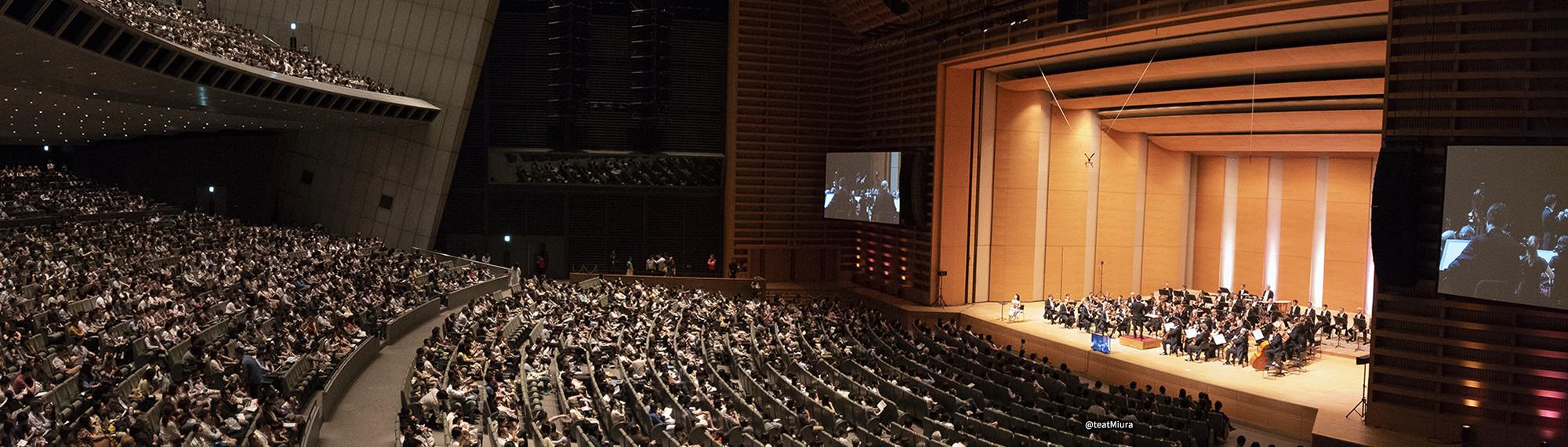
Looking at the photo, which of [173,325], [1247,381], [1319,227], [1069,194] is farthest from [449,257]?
[1319,227]

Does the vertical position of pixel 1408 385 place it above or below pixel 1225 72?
below

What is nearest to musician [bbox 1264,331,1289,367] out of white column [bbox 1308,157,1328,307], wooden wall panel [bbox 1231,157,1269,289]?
white column [bbox 1308,157,1328,307]

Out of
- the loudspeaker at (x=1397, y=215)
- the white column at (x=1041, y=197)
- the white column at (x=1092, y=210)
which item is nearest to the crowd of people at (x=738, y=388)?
the loudspeaker at (x=1397, y=215)

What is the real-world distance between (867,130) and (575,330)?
12.2m

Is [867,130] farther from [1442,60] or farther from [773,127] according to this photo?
[1442,60]

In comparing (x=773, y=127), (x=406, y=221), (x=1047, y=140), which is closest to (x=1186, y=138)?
(x=1047, y=140)

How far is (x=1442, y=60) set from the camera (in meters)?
12.5

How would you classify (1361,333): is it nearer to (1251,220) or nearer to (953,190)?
(1251,220)

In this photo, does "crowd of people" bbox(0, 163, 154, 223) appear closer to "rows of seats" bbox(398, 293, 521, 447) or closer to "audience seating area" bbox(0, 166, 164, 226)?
"audience seating area" bbox(0, 166, 164, 226)

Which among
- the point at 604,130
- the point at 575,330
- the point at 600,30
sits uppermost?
the point at 600,30

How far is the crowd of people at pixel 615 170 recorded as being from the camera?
27.6m

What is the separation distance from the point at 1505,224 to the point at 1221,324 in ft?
23.4

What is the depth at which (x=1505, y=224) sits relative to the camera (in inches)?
464

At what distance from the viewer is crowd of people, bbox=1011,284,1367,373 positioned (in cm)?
1661
